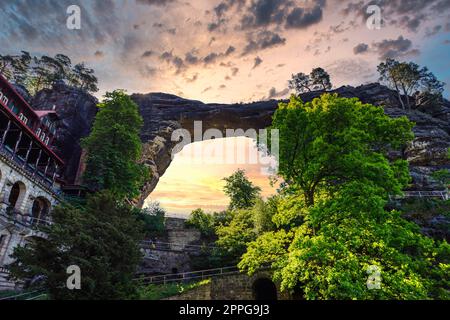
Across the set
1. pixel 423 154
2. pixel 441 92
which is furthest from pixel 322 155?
pixel 441 92

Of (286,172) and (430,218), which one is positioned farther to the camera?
(430,218)

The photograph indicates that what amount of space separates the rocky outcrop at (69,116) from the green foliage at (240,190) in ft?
81.9

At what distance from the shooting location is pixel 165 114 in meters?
51.6

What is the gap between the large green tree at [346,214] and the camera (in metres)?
10.3

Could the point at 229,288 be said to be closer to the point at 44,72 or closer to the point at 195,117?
the point at 195,117

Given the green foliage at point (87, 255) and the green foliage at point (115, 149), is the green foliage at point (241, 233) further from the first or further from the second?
the green foliage at point (87, 255)

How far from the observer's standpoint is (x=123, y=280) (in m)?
12.4

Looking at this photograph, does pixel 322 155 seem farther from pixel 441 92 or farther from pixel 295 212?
pixel 441 92

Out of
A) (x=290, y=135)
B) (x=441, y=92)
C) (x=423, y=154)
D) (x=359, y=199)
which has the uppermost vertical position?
(x=441, y=92)

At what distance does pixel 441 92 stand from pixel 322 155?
164ft

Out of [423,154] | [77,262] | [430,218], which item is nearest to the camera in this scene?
[77,262]

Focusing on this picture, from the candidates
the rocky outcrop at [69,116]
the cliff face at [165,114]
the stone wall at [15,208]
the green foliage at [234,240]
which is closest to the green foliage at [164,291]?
the green foliage at [234,240]

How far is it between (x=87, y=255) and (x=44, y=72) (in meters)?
67.0

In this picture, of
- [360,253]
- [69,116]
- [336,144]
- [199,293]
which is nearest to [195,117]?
[69,116]
